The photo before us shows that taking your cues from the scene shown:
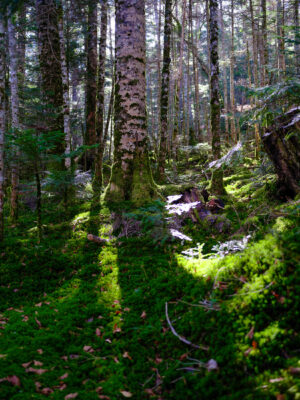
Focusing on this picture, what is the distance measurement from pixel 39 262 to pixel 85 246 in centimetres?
85

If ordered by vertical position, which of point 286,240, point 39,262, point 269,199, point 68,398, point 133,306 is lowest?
point 68,398

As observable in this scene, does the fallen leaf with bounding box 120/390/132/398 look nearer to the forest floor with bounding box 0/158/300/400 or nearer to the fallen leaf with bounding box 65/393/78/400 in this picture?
the forest floor with bounding box 0/158/300/400

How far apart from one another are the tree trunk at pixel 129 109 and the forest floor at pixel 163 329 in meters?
2.36

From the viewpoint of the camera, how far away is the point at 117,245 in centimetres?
478

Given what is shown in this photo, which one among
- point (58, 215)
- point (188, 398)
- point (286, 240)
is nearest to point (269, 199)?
point (286, 240)

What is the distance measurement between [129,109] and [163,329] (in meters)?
4.72

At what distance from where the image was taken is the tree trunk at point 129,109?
583cm

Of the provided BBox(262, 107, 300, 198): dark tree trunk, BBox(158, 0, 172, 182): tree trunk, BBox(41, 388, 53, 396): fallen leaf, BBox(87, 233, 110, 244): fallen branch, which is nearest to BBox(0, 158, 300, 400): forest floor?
BBox(41, 388, 53, 396): fallen leaf

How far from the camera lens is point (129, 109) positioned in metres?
5.83

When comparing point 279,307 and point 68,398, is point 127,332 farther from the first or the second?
point 279,307

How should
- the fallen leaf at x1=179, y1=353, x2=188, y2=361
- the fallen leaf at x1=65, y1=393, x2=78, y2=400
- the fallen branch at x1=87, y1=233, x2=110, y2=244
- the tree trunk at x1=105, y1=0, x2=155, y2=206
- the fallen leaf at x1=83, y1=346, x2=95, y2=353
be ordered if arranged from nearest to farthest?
the fallen leaf at x1=65, y1=393, x2=78, y2=400 < the fallen leaf at x1=179, y1=353, x2=188, y2=361 < the fallen leaf at x1=83, y1=346, x2=95, y2=353 < the fallen branch at x1=87, y1=233, x2=110, y2=244 < the tree trunk at x1=105, y1=0, x2=155, y2=206

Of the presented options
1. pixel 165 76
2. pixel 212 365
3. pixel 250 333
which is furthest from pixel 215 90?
pixel 212 365

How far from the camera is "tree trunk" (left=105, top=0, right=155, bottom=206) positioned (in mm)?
5828

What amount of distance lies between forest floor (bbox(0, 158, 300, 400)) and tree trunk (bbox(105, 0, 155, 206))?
2.36m
